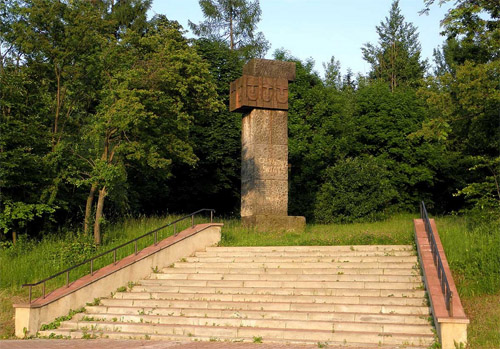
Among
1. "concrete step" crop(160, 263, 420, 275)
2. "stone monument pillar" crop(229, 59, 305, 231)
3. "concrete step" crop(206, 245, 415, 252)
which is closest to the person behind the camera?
"concrete step" crop(160, 263, 420, 275)

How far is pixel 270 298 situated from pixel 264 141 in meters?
8.85

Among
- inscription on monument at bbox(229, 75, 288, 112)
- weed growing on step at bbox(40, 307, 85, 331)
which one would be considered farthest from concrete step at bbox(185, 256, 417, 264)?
inscription on monument at bbox(229, 75, 288, 112)

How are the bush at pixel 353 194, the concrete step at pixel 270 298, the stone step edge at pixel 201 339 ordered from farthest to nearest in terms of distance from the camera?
the bush at pixel 353 194, the concrete step at pixel 270 298, the stone step edge at pixel 201 339

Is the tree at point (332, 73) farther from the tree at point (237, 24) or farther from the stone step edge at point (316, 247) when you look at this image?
the stone step edge at point (316, 247)

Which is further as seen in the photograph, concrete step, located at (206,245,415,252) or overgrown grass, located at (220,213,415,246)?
overgrown grass, located at (220,213,415,246)

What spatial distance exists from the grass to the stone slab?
5523 millimetres

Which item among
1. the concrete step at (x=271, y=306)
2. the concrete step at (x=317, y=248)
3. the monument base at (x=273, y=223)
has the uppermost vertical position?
the monument base at (x=273, y=223)

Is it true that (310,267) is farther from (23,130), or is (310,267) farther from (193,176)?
(193,176)

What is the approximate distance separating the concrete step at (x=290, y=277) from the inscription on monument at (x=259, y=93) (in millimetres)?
7735

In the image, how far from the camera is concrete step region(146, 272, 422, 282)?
12.1 metres

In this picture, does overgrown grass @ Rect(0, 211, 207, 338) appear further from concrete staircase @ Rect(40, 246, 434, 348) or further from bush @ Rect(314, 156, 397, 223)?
bush @ Rect(314, 156, 397, 223)

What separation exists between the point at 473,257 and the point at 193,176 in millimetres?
21915

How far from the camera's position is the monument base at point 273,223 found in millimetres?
18844

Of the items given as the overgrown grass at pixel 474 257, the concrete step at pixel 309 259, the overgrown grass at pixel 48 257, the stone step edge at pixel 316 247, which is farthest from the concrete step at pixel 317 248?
the overgrown grass at pixel 48 257
